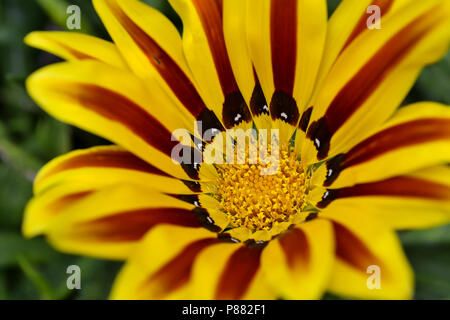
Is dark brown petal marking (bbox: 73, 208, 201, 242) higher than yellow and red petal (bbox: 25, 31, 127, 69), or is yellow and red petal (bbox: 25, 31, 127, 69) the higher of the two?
yellow and red petal (bbox: 25, 31, 127, 69)

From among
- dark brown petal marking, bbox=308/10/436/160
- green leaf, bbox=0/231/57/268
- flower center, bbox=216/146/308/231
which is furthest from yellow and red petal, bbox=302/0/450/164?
green leaf, bbox=0/231/57/268

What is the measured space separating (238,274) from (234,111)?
55cm

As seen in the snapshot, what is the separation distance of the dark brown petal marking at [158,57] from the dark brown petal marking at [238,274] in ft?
1.44

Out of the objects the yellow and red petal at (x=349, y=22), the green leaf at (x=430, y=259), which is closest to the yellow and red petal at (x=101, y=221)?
the yellow and red petal at (x=349, y=22)

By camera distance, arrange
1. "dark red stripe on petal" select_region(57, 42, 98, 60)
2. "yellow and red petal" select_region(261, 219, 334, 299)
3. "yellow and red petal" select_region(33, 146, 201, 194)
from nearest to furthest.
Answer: "yellow and red petal" select_region(261, 219, 334, 299) → "yellow and red petal" select_region(33, 146, 201, 194) → "dark red stripe on petal" select_region(57, 42, 98, 60)

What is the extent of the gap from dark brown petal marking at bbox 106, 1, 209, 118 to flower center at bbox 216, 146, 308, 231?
0.26 meters

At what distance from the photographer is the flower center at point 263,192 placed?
1.46 m

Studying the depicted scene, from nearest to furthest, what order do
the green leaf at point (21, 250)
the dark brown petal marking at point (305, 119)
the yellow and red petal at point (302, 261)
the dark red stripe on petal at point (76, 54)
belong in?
1. the yellow and red petal at point (302, 261)
2. the dark red stripe on petal at point (76, 54)
3. the dark brown petal marking at point (305, 119)
4. the green leaf at point (21, 250)

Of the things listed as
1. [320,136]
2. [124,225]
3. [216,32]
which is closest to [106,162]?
[124,225]

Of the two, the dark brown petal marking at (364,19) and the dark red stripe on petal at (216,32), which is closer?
the dark brown petal marking at (364,19)

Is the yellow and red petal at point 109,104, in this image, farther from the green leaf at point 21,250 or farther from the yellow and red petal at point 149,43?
the green leaf at point 21,250

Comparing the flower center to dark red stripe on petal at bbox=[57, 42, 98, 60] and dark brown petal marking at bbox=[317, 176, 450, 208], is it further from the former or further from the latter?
dark red stripe on petal at bbox=[57, 42, 98, 60]

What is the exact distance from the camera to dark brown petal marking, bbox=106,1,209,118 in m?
1.38
